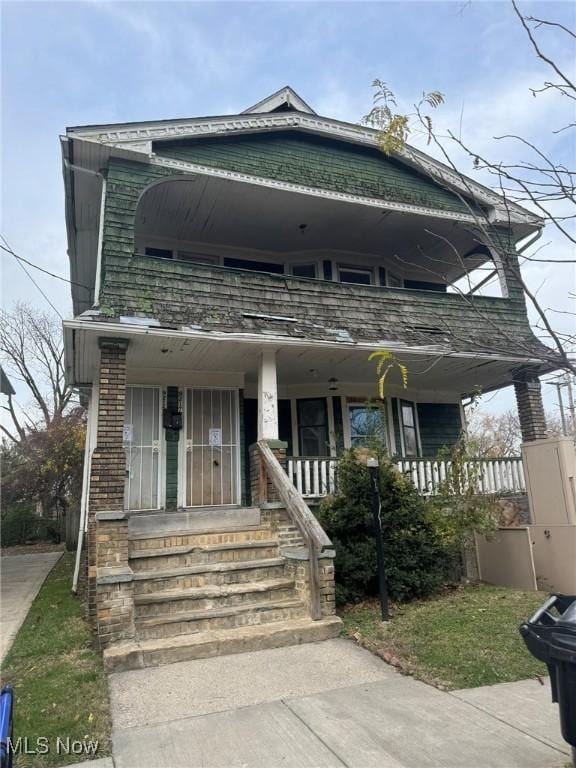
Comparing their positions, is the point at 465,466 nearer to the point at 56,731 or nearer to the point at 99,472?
the point at 99,472

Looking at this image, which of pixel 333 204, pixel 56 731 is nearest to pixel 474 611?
pixel 56 731

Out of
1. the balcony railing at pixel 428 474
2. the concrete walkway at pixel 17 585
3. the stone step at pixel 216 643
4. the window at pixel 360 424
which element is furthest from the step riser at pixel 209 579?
the window at pixel 360 424

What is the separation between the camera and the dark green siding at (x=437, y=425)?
12414 millimetres

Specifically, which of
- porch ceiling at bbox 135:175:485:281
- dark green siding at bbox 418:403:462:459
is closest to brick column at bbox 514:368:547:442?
dark green siding at bbox 418:403:462:459

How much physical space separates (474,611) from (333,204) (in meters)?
7.56

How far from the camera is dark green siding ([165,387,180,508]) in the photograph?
32.3ft

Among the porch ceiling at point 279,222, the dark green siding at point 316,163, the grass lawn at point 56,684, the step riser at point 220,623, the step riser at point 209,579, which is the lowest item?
the grass lawn at point 56,684

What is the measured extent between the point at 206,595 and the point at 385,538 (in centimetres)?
272

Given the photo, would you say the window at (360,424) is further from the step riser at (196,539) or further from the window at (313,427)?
the step riser at (196,539)

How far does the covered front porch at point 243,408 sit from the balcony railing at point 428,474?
0.08 feet

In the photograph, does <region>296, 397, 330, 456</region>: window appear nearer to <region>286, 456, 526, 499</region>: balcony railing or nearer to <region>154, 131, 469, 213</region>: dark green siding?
<region>286, 456, 526, 499</region>: balcony railing

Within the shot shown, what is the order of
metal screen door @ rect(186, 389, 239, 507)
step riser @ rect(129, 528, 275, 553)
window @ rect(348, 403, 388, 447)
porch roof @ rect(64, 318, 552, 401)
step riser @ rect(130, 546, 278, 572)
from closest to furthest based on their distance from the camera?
step riser @ rect(130, 546, 278, 572)
step riser @ rect(129, 528, 275, 553)
porch roof @ rect(64, 318, 552, 401)
metal screen door @ rect(186, 389, 239, 507)
window @ rect(348, 403, 388, 447)

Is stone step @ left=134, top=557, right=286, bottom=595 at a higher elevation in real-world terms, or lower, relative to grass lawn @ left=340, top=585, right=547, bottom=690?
higher

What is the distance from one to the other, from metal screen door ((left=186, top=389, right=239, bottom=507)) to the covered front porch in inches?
0.8
